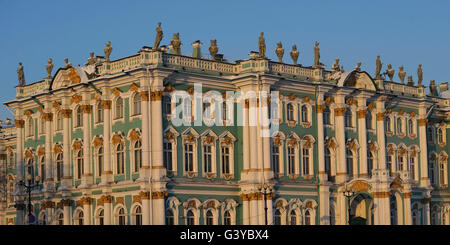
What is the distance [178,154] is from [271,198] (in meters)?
6.32

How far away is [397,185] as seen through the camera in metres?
67.0

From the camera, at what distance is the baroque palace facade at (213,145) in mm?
59875

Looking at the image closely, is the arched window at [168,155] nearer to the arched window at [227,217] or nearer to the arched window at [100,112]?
the arched window at [227,217]

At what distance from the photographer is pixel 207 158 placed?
6197 centimetres

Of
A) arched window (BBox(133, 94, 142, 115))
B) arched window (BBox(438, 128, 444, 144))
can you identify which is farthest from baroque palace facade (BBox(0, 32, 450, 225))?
arched window (BBox(438, 128, 444, 144))

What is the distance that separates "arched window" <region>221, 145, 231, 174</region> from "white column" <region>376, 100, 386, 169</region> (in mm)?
12270

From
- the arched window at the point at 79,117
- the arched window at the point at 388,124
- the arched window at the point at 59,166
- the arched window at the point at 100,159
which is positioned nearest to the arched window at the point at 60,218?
the arched window at the point at 59,166

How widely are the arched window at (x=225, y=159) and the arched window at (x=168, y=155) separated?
4.01m

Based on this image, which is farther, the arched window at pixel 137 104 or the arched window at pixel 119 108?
the arched window at pixel 119 108
